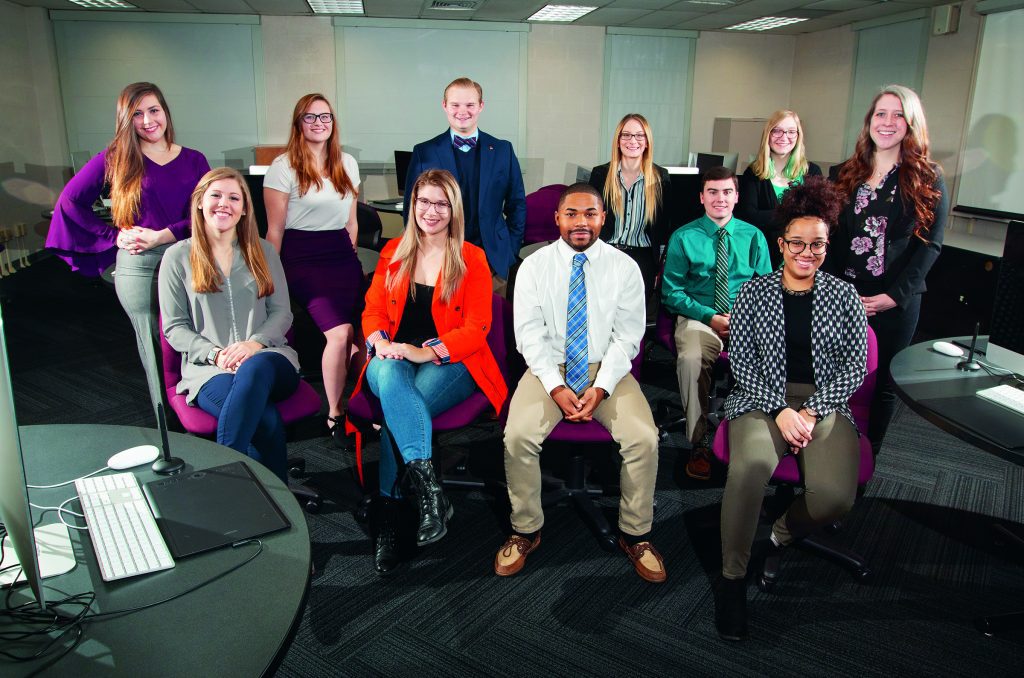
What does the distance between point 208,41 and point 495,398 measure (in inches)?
265

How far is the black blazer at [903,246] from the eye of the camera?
9.51 ft

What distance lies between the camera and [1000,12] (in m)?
5.60

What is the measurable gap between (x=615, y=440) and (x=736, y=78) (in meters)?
7.62

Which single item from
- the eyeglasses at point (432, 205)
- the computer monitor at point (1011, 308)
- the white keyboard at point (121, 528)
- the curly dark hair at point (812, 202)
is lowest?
the white keyboard at point (121, 528)

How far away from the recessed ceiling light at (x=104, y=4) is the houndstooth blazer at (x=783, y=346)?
7001 mm

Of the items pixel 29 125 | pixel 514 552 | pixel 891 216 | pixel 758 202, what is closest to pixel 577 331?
pixel 514 552

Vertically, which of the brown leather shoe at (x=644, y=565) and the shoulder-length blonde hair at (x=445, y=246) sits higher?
the shoulder-length blonde hair at (x=445, y=246)

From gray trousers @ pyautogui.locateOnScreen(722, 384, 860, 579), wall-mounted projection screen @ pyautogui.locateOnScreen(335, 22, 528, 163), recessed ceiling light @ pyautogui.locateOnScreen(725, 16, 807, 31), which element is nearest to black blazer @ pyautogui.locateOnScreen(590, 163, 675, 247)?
gray trousers @ pyautogui.locateOnScreen(722, 384, 860, 579)

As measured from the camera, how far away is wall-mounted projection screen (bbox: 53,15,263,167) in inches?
293

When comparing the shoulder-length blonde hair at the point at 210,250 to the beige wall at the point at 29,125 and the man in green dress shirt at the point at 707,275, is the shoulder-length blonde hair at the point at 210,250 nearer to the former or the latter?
the man in green dress shirt at the point at 707,275

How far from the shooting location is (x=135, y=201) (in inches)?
112

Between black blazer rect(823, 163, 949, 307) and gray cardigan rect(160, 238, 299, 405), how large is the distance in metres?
2.25

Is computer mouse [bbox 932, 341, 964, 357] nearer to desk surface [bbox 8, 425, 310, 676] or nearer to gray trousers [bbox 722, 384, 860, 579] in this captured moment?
gray trousers [bbox 722, 384, 860, 579]

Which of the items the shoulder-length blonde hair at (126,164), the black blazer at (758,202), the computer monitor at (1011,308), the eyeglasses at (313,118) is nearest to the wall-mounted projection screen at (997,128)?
the black blazer at (758,202)
